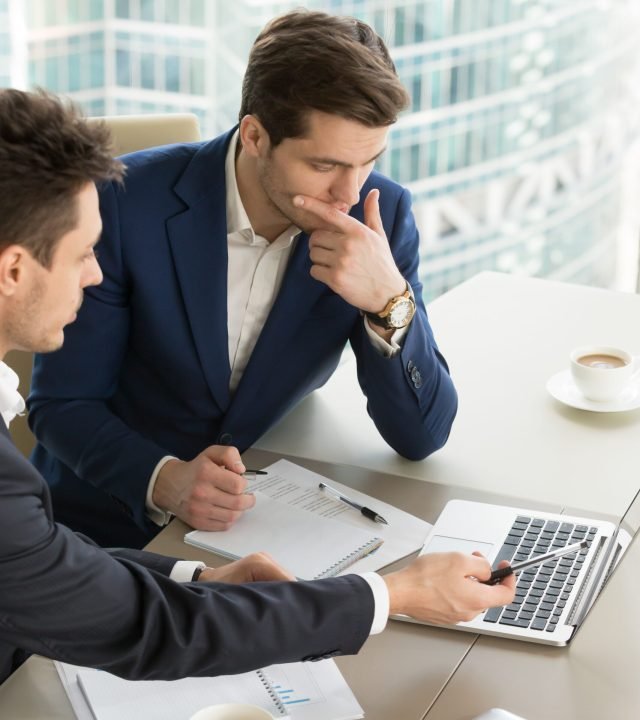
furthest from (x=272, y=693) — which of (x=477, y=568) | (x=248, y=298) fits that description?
(x=248, y=298)

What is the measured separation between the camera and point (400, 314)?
1.61 meters

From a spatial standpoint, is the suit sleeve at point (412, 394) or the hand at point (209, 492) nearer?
the hand at point (209, 492)

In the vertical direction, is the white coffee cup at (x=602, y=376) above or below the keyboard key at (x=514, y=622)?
above

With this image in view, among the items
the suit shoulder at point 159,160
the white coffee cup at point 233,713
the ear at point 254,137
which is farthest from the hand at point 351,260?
the white coffee cup at point 233,713

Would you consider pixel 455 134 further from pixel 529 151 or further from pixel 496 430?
pixel 496 430

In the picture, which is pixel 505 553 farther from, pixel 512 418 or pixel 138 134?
pixel 138 134

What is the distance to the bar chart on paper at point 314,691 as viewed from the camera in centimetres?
106

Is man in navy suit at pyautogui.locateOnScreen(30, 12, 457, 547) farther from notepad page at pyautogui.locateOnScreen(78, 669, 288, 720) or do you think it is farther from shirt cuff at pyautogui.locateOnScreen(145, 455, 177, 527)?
notepad page at pyautogui.locateOnScreen(78, 669, 288, 720)

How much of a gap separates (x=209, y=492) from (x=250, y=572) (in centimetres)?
21

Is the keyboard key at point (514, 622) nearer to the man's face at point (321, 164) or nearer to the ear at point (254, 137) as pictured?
the man's face at point (321, 164)

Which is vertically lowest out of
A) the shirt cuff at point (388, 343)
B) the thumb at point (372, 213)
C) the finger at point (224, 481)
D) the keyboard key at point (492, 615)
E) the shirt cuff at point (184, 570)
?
the keyboard key at point (492, 615)

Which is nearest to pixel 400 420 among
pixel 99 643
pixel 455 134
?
pixel 99 643

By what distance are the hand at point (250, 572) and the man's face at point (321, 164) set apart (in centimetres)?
60

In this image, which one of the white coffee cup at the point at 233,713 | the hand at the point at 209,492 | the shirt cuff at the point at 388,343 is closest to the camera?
the white coffee cup at the point at 233,713
